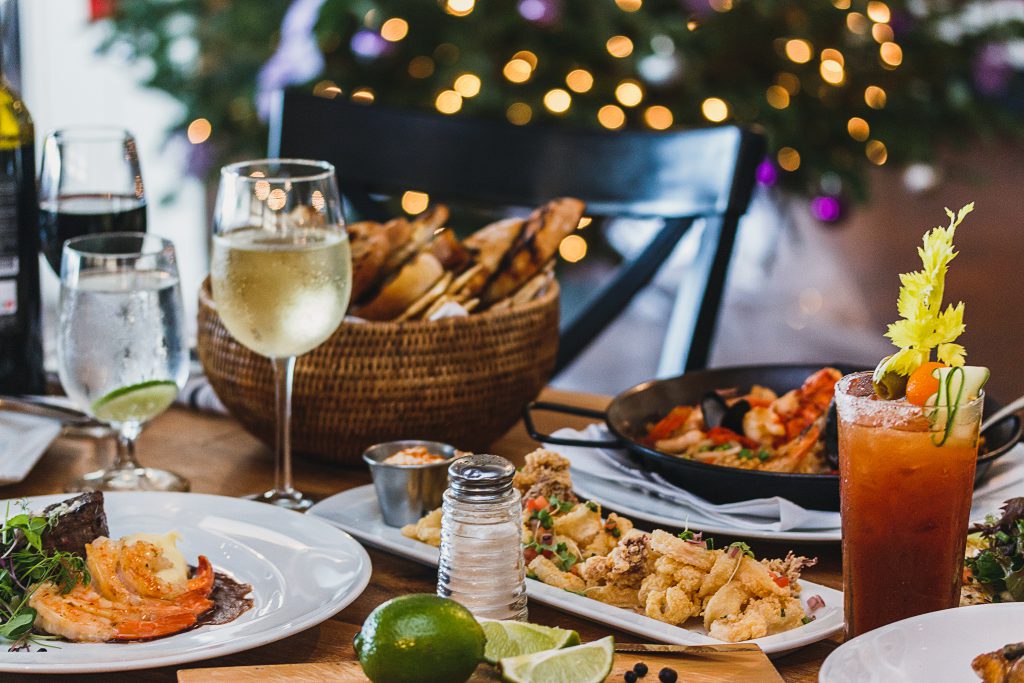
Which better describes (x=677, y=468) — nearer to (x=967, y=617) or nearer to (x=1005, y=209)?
(x=967, y=617)

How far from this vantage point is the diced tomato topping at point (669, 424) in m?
1.50

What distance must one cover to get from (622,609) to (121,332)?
0.67 meters

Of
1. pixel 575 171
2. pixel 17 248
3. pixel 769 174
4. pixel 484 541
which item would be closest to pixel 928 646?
pixel 484 541

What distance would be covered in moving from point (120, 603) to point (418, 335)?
0.52 metres

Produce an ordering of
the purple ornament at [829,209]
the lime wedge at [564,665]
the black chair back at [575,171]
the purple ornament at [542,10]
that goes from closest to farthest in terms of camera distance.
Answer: the lime wedge at [564,665] → the black chair back at [575,171] → the purple ornament at [542,10] → the purple ornament at [829,209]

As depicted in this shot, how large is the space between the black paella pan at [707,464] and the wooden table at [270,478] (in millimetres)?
61

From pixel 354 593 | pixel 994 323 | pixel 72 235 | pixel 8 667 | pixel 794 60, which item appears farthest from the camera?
pixel 994 323

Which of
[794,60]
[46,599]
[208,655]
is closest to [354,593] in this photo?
[208,655]

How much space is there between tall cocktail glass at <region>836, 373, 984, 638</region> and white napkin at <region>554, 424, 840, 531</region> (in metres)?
0.22

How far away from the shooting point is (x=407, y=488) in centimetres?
126

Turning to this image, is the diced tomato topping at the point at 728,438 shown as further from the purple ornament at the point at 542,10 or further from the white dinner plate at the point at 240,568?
the purple ornament at the point at 542,10

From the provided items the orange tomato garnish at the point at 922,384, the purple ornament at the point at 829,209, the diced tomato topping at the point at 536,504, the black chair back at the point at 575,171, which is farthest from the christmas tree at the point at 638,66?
the orange tomato garnish at the point at 922,384

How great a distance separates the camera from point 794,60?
3.85 metres

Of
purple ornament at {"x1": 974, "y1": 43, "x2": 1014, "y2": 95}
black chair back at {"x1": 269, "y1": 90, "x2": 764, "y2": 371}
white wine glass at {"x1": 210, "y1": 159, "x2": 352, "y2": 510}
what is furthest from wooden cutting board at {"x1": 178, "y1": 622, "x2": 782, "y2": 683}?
purple ornament at {"x1": 974, "y1": 43, "x2": 1014, "y2": 95}
